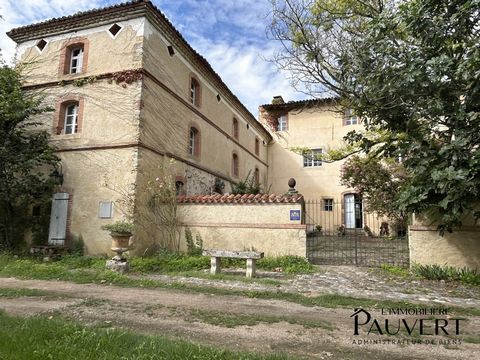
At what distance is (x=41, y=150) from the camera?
10453 mm

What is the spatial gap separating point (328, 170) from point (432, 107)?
47.9 ft

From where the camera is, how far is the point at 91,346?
128 inches

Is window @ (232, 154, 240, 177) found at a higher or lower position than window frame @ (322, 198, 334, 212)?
higher

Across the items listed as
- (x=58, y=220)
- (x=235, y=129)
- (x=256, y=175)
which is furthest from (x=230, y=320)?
(x=256, y=175)

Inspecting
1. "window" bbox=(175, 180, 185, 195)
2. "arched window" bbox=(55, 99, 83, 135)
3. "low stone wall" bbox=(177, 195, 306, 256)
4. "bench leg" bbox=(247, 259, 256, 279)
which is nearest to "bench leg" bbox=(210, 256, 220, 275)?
"bench leg" bbox=(247, 259, 256, 279)

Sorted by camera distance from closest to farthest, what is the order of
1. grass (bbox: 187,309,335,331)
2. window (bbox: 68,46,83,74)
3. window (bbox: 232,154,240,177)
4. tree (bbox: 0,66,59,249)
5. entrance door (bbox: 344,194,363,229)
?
grass (bbox: 187,309,335,331) → tree (bbox: 0,66,59,249) → window (bbox: 68,46,83,74) → window (bbox: 232,154,240,177) → entrance door (bbox: 344,194,363,229)

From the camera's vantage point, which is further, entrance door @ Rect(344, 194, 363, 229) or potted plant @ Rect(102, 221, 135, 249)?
entrance door @ Rect(344, 194, 363, 229)

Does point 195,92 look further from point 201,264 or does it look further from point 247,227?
point 201,264

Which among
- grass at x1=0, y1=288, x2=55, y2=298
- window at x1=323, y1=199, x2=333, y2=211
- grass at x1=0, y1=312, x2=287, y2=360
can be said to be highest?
window at x1=323, y1=199, x2=333, y2=211

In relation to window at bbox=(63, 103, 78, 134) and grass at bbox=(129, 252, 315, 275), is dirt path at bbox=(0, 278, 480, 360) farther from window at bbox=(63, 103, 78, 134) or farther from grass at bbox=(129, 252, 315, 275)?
window at bbox=(63, 103, 78, 134)

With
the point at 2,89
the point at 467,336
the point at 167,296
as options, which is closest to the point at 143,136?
the point at 2,89

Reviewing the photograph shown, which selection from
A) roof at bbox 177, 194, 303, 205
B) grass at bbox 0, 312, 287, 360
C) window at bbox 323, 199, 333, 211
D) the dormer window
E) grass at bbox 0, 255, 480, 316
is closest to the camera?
grass at bbox 0, 312, 287, 360

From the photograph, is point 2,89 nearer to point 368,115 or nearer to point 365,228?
point 368,115

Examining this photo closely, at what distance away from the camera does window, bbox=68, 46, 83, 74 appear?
38.6 feet
